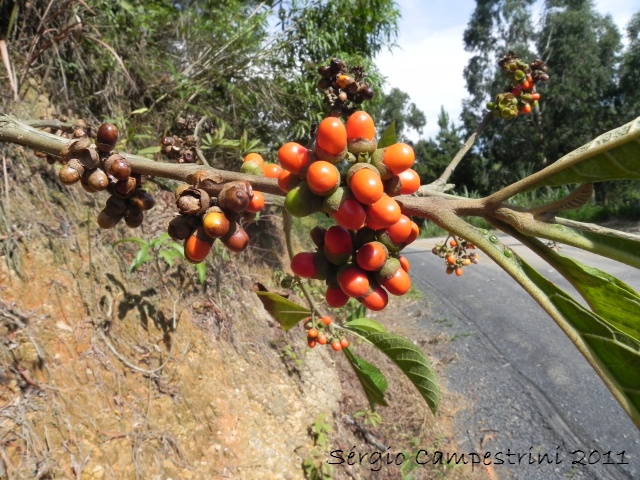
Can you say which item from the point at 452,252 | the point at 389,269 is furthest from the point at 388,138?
the point at 452,252

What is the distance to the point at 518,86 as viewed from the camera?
206 centimetres

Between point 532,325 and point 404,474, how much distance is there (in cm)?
354

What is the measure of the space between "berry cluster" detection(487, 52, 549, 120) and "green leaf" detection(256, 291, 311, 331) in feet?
4.23

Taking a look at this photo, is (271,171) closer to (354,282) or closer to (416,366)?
(354,282)

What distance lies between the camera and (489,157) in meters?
27.6

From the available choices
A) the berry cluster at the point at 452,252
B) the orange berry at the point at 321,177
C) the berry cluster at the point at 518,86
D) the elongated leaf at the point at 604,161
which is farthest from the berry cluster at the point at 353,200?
the berry cluster at the point at 452,252

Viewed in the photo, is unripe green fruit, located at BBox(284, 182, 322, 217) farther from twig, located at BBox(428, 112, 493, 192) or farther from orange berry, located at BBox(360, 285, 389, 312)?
twig, located at BBox(428, 112, 493, 192)

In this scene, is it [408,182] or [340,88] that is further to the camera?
[340,88]

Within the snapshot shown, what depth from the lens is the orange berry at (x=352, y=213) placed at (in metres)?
0.81

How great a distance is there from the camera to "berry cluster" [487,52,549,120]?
1.94 m

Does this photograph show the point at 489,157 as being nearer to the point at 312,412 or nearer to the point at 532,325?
the point at 532,325

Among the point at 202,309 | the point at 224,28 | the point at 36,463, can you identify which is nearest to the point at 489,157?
the point at 224,28

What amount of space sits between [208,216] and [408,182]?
1.41 feet

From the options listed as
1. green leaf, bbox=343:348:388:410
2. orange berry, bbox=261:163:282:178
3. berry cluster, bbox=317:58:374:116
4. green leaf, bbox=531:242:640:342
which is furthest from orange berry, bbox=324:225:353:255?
green leaf, bbox=343:348:388:410
